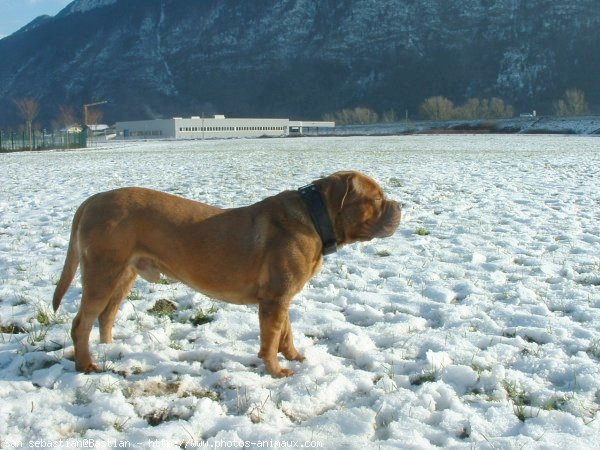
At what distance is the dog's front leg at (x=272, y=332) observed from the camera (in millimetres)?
4270

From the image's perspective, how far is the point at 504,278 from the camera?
246 inches

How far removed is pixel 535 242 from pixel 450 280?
6.94 feet

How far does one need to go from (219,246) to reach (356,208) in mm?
1076

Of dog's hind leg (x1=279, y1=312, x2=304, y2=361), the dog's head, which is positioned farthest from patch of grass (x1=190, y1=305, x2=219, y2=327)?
the dog's head

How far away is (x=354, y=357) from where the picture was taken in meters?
4.47

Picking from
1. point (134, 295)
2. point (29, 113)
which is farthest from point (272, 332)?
point (29, 113)

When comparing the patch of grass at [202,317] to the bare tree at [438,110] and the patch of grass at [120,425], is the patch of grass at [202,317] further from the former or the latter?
the bare tree at [438,110]

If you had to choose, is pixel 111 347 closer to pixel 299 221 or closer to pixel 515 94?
pixel 299 221

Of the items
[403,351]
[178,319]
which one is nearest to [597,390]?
[403,351]

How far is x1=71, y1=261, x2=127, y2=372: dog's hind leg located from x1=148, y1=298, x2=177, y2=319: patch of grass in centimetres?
104

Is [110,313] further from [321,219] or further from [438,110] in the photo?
[438,110]

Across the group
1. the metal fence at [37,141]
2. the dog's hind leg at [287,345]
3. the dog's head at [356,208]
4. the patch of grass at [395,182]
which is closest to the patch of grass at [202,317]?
the dog's hind leg at [287,345]

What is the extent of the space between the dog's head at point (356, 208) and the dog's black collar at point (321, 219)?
6 centimetres

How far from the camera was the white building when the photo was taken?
409 feet
